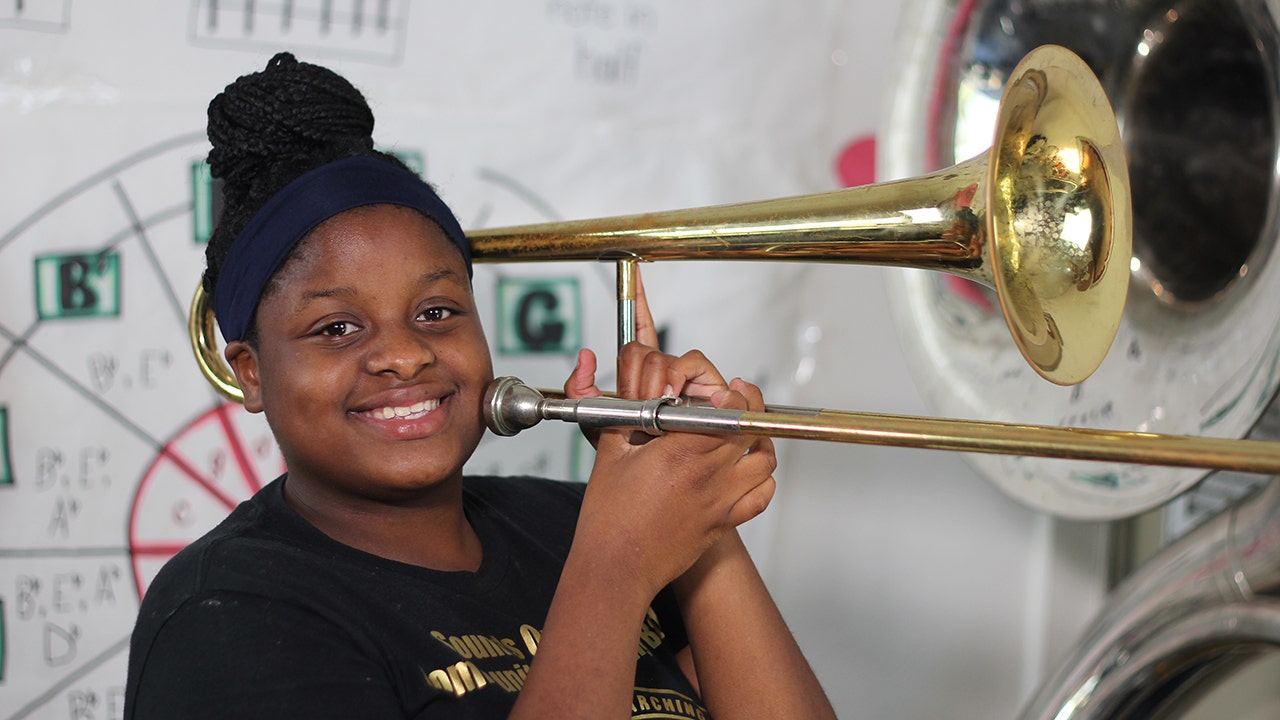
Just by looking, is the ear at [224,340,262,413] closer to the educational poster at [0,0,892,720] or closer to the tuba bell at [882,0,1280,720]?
the educational poster at [0,0,892,720]

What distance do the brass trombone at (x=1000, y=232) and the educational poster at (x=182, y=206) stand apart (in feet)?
2.06

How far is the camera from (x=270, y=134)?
0.86 m

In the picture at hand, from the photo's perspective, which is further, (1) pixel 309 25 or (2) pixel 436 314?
(1) pixel 309 25

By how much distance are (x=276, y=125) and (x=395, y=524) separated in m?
0.30

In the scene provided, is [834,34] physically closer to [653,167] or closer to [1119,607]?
[653,167]

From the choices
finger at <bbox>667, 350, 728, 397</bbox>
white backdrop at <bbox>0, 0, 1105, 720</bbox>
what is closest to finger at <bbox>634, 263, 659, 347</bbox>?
finger at <bbox>667, 350, 728, 397</bbox>

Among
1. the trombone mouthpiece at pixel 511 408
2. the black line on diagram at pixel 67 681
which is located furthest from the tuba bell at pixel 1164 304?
the black line on diagram at pixel 67 681

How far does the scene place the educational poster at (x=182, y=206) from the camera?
1353 millimetres

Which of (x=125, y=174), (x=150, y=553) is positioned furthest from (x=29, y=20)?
(x=150, y=553)

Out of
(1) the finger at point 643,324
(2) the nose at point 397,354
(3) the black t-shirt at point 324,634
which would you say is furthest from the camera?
(1) the finger at point 643,324

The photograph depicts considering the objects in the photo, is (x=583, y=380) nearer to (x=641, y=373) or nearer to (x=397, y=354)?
(x=641, y=373)

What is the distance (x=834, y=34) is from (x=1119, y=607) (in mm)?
1044

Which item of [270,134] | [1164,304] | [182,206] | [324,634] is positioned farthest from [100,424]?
[1164,304]

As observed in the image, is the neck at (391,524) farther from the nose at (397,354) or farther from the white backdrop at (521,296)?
the white backdrop at (521,296)
